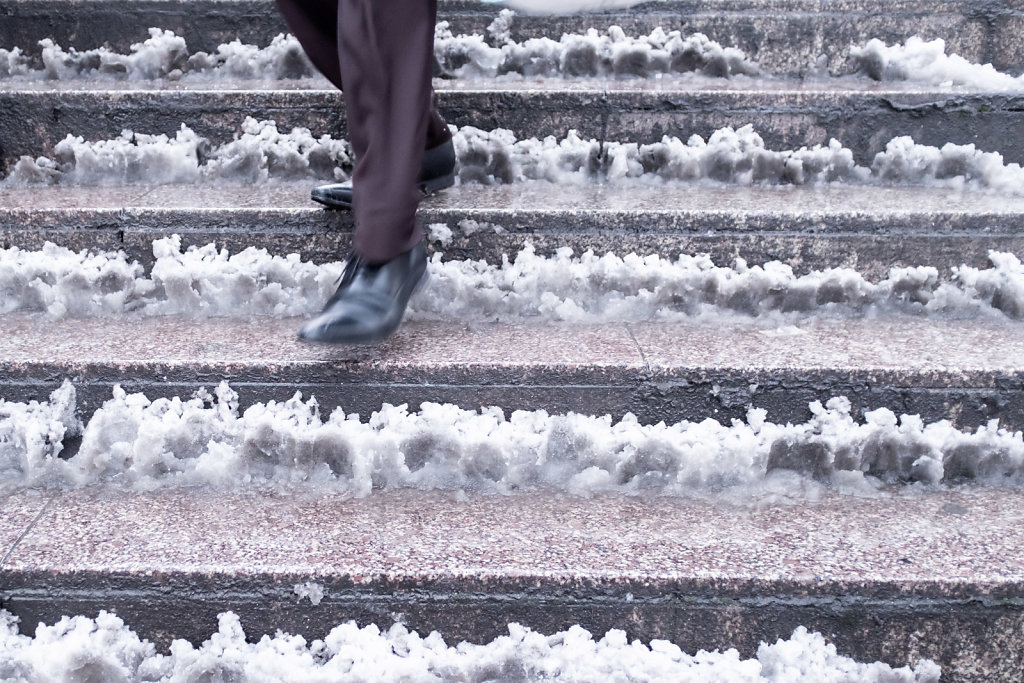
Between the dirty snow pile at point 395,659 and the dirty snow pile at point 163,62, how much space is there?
2.03 meters

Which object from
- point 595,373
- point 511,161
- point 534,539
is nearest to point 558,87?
point 511,161

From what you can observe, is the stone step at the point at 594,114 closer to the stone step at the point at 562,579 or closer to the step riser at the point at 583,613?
the stone step at the point at 562,579

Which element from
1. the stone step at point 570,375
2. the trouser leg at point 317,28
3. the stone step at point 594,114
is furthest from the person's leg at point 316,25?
the stone step at point 570,375

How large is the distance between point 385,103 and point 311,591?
3.54ft

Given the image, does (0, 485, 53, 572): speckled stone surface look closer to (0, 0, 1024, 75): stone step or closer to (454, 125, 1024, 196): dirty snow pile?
(454, 125, 1024, 196): dirty snow pile

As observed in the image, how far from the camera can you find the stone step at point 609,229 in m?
2.12

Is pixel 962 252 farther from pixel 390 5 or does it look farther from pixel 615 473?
pixel 390 5

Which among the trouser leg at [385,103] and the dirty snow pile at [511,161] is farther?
the dirty snow pile at [511,161]

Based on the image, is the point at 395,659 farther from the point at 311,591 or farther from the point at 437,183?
the point at 437,183

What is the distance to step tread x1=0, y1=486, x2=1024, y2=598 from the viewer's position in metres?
1.49

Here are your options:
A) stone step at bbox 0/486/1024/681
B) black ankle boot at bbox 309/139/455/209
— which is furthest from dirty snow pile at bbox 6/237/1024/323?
stone step at bbox 0/486/1024/681

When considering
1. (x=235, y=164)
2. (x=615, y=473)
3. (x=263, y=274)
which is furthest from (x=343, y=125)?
(x=615, y=473)

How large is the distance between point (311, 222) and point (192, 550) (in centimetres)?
99

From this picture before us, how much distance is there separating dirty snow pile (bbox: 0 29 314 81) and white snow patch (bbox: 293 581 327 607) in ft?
6.62
